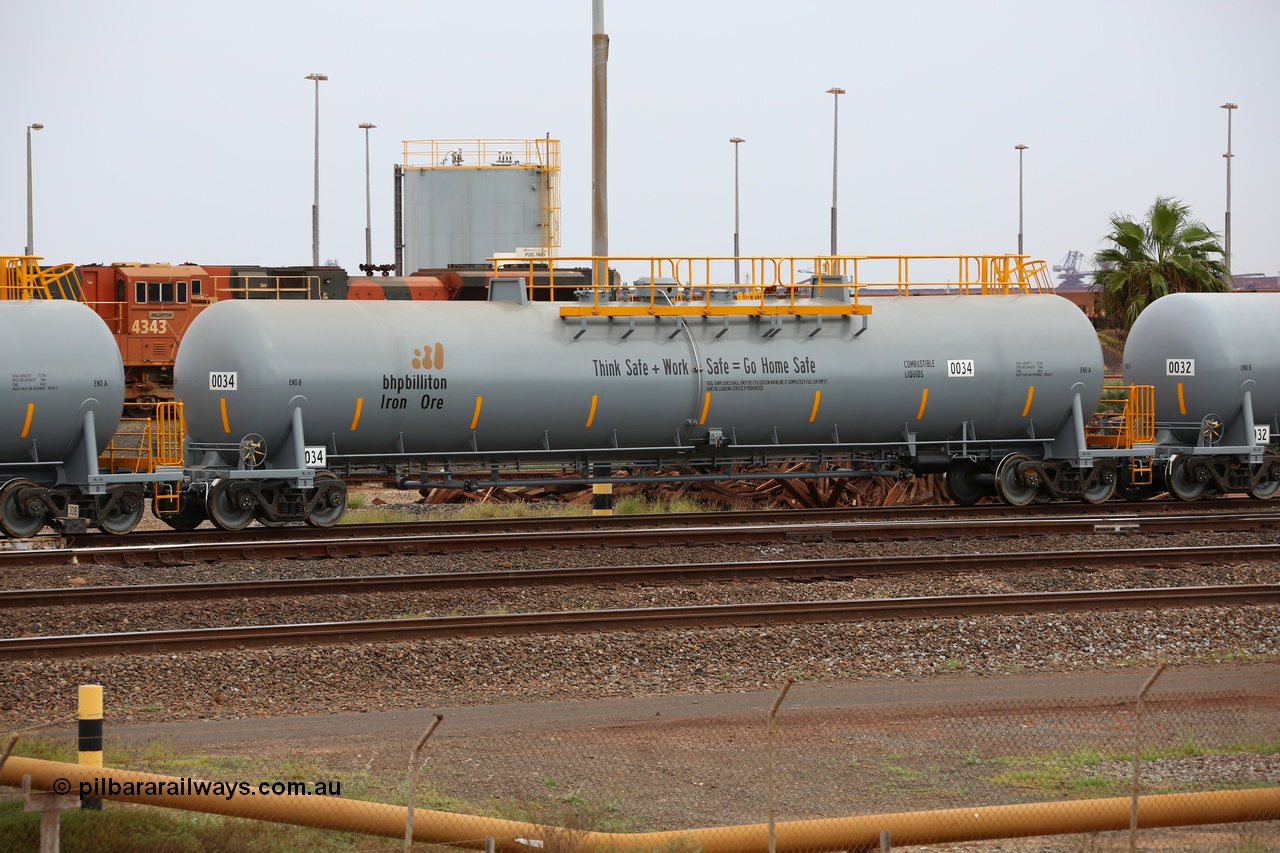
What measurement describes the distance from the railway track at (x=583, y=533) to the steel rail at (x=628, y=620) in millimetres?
4282

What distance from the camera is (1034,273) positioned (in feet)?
82.2

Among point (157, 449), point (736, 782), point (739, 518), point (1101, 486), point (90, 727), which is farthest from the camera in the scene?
point (1101, 486)

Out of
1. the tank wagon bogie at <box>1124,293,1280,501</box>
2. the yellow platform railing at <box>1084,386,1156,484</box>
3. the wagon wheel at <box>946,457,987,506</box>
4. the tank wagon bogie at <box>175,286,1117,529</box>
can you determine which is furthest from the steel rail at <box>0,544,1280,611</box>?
the tank wagon bogie at <box>1124,293,1280,501</box>

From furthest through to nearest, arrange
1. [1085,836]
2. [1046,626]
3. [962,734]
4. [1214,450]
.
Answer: [1214,450]
[1046,626]
[962,734]
[1085,836]

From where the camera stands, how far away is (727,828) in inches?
276

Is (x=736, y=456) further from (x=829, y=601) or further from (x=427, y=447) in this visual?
(x=829, y=601)

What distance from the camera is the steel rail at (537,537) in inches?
685

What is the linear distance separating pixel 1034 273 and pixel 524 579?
13.3 metres

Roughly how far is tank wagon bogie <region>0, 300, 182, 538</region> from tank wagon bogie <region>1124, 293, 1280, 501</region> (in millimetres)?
16623

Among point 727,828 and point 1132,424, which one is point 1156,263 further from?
point 727,828

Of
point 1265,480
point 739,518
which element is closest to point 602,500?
point 739,518

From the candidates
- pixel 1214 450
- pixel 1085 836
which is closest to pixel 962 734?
pixel 1085 836

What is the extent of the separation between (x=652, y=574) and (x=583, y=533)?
9.01ft

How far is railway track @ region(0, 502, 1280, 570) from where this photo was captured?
17562mm
